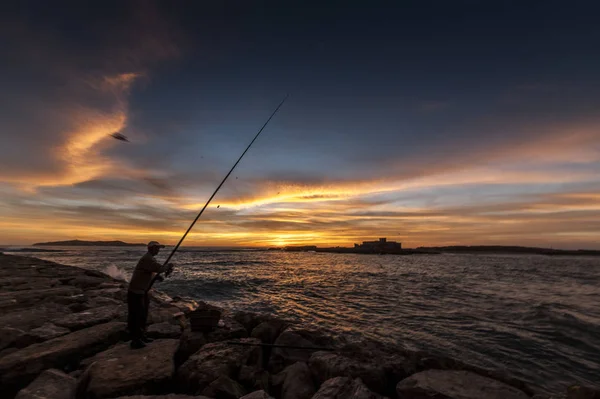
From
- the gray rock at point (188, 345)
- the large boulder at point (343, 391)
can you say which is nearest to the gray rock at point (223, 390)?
the large boulder at point (343, 391)

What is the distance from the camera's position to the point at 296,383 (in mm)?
5637

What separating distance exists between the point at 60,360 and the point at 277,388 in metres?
4.15

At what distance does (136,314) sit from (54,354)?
1426 mm

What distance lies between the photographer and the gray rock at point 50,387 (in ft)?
14.4

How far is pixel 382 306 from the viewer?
49.1ft

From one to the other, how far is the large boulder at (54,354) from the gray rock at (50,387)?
40cm

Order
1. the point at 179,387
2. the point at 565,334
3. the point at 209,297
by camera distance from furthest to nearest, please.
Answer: the point at 209,297 < the point at 565,334 < the point at 179,387

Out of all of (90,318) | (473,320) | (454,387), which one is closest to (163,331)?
(90,318)

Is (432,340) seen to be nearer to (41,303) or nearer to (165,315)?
(165,315)

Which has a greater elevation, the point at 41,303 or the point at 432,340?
the point at 41,303

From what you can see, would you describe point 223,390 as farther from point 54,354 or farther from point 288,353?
point 54,354

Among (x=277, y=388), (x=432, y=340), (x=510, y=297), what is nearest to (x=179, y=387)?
(x=277, y=388)

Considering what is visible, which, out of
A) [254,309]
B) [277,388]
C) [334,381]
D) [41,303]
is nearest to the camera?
[334,381]

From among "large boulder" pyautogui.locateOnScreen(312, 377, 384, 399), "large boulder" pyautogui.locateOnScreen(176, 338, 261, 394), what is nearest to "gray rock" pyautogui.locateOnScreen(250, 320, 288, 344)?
"large boulder" pyautogui.locateOnScreen(176, 338, 261, 394)
